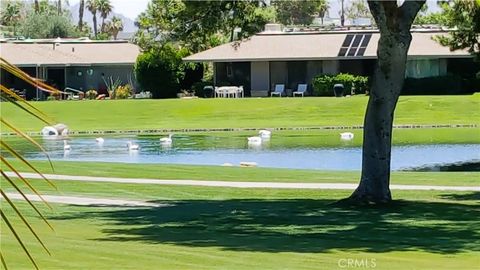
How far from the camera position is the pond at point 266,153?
2892 centimetres

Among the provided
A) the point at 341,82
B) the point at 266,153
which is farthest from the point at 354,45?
the point at 266,153

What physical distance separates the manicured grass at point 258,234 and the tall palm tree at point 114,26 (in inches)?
4307

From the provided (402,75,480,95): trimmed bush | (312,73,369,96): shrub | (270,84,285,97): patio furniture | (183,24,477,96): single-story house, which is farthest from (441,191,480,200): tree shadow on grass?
(270,84,285,97): patio furniture

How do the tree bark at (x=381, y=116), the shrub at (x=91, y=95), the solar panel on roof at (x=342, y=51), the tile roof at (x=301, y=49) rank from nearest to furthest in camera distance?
1. the tree bark at (x=381, y=116)
2. the tile roof at (x=301, y=49)
3. the solar panel on roof at (x=342, y=51)
4. the shrub at (x=91, y=95)

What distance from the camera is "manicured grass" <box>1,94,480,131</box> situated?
48906mm

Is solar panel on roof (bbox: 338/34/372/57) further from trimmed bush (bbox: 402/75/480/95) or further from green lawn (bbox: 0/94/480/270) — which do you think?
green lawn (bbox: 0/94/480/270)

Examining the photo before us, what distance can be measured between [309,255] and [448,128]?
1415 inches

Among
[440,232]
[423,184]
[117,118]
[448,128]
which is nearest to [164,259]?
[440,232]

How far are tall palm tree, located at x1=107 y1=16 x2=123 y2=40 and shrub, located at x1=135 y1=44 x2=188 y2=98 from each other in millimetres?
64383

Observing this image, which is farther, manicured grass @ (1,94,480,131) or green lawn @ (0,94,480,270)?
manicured grass @ (1,94,480,131)

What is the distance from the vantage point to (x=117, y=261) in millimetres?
9500

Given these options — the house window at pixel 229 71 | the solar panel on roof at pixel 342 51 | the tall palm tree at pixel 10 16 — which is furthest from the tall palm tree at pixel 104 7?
the solar panel on roof at pixel 342 51

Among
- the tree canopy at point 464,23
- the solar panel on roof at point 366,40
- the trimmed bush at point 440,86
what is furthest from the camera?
the solar panel on roof at point 366,40

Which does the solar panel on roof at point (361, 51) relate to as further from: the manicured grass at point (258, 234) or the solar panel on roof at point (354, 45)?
the manicured grass at point (258, 234)
